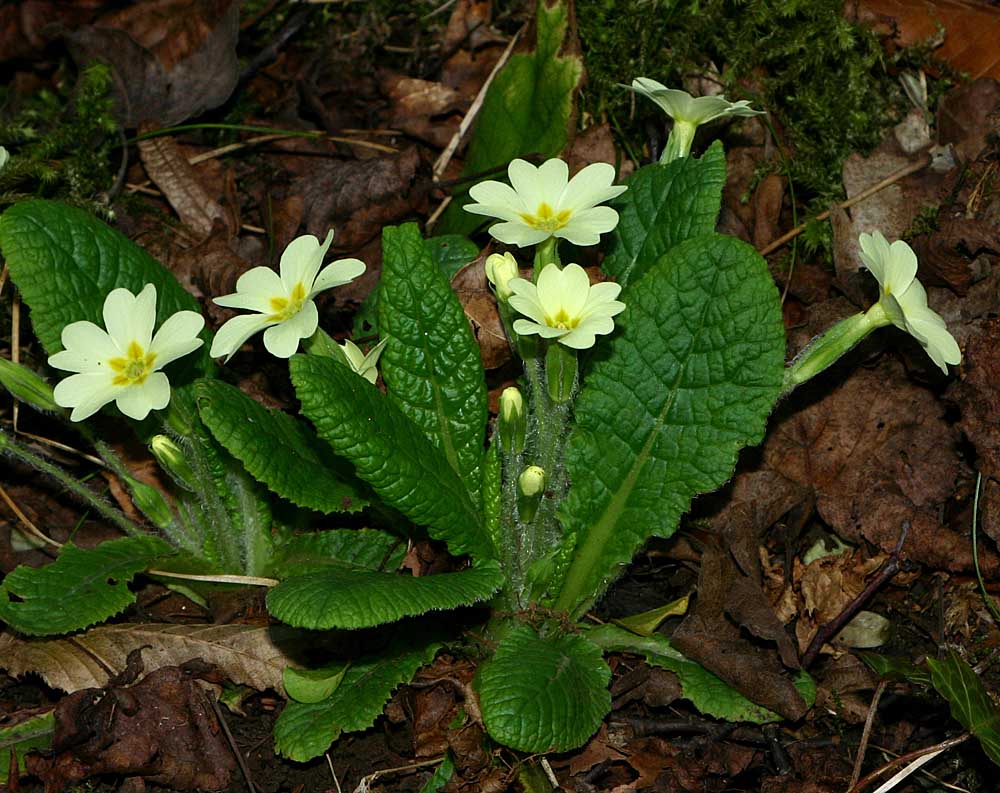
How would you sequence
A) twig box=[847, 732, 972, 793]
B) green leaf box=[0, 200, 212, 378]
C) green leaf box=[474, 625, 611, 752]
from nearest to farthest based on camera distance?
green leaf box=[474, 625, 611, 752] → twig box=[847, 732, 972, 793] → green leaf box=[0, 200, 212, 378]

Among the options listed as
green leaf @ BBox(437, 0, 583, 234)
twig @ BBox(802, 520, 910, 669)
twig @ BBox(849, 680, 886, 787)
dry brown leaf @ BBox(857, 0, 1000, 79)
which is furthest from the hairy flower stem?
dry brown leaf @ BBox(857, 0, 1000, 79)

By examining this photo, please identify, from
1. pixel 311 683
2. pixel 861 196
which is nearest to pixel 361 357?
pixel 311 683

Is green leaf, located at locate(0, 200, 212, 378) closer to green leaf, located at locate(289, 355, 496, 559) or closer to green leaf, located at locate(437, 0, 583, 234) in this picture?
green leaf, located at locate(289, 355, 496, 559)

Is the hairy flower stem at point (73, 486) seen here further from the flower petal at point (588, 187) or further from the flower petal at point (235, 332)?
the flower petal at point (588, 187)

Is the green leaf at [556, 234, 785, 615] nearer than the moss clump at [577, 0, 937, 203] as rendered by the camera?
Yes

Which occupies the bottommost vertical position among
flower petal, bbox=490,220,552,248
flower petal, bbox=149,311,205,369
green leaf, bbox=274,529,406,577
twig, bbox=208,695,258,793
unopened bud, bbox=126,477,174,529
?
twig, bbox=208,695,258,793

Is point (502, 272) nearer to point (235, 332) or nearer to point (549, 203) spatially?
point (549, 203)

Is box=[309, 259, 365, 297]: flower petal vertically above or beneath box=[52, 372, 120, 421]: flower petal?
above
